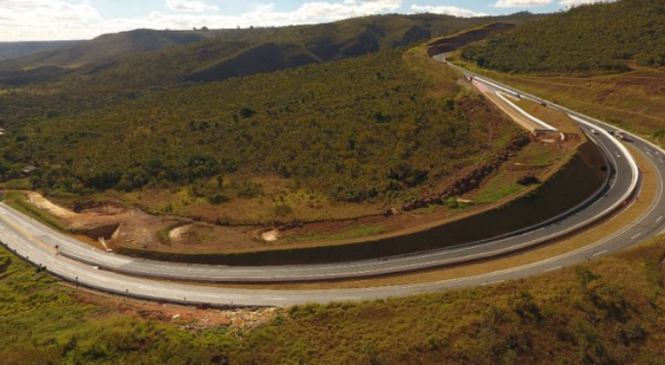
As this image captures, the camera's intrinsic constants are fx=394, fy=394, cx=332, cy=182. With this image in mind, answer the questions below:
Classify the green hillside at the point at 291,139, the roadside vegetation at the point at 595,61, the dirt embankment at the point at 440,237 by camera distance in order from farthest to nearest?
1. the roadside vegetation at the point at 595,61
2. the green hillside at the point at 291,139
3. the dirt embankment at the point at 440,237

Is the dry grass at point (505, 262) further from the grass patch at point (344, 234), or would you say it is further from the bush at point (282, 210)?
the bush at point (282, 210)

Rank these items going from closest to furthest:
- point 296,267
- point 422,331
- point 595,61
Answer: point 422,331 → point 296,267 → point 595,61

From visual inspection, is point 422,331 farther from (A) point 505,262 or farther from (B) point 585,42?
(B) point 585,42

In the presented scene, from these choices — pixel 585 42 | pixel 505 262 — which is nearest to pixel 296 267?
pixel 505 262

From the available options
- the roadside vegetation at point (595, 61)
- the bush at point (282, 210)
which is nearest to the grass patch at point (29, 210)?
the bush at point (282, 210)

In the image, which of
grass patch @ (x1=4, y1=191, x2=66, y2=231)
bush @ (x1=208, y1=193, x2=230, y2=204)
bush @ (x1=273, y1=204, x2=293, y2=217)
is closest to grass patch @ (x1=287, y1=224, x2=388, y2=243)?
bush @ (x1=273, y1=204, x2=293, y2=217)

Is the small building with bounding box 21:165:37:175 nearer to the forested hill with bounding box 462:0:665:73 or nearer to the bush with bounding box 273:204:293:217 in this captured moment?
the bush with bounding box 273:204:293:217

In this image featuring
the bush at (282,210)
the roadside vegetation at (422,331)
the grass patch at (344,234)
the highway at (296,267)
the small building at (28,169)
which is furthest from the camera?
the small building at (28,169)
